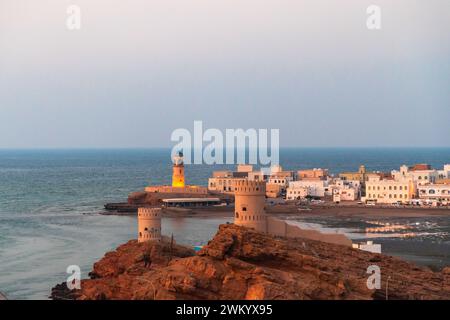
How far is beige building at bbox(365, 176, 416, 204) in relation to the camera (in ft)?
285

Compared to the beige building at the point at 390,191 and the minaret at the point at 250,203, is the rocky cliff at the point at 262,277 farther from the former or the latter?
the beige building at the point at 390,191

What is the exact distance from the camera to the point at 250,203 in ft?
123

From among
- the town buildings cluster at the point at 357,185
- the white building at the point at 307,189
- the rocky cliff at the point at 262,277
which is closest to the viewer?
the rocky cliff at the point at 262,277

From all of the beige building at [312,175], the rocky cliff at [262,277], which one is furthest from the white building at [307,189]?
the rocky cliff at [262,277]

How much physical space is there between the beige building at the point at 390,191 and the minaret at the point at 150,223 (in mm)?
46743

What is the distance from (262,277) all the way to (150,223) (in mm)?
16509

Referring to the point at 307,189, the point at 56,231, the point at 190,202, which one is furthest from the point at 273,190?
the point at 56,231

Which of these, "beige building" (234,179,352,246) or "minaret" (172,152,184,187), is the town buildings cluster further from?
"beige building" (234,179,352,246)

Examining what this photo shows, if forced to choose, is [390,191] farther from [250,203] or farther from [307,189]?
[250,203]

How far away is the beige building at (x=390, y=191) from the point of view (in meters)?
87.0

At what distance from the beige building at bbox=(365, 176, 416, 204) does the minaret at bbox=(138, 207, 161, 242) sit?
46.7 meters

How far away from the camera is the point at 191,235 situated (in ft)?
201

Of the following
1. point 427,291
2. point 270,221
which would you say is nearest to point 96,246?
point 270,221

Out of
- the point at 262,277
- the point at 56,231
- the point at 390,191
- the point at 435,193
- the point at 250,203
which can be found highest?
the point at 250,203
